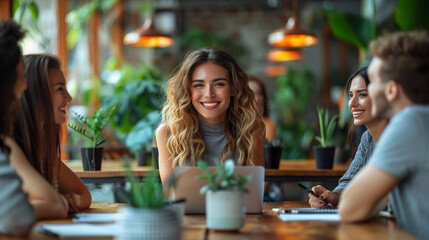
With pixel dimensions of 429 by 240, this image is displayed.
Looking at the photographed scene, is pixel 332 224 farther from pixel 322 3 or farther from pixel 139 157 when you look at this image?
pixel 322 3

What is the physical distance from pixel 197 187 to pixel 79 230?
478mm

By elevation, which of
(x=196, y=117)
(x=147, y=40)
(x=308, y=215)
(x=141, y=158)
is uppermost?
(x=147, y=40)

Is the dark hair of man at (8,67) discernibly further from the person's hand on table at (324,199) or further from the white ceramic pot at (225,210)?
the person's hand on table at (324,199)

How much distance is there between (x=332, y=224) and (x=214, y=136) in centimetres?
119

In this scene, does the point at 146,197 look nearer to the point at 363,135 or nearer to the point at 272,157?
the point at 363,135

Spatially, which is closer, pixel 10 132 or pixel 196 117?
pixel 10 132

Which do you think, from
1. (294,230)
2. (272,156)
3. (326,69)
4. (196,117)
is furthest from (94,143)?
(326,69)

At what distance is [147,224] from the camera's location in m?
1.28

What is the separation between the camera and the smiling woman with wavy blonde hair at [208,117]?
8.77 feet

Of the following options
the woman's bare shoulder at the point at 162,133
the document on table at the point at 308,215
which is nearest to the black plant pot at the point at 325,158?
the woman's bare shoulder at the point at 162,133

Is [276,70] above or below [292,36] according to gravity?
below

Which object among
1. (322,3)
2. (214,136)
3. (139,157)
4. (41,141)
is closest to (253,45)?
(322,3)

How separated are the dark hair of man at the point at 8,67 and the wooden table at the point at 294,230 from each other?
370 millimetres

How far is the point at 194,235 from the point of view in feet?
4.96
